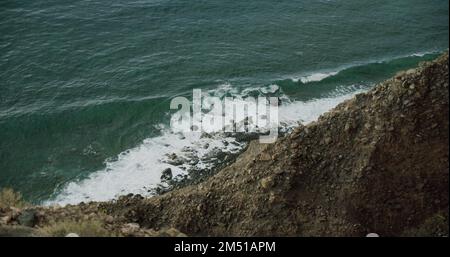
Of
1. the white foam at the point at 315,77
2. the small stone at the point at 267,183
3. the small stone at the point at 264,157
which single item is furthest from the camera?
the white foam at the point at 315,77

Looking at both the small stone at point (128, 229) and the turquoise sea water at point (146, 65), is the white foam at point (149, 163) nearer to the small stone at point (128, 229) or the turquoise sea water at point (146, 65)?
the turquoise sea water at point (146, 65)

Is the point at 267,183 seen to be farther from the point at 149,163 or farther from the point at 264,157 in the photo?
the point at 149,163

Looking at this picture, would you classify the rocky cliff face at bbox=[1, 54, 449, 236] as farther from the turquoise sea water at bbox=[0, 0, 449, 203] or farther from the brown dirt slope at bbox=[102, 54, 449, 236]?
the turquoise sea water at bbox=[0, 0, 449, 203]

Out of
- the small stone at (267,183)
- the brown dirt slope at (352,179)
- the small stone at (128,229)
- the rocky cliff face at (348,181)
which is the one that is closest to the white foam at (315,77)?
the brown dirt slope at (352,179)

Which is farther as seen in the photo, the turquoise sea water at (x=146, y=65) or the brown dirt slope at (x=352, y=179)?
the turquoise sea water at (x=146, y=65)

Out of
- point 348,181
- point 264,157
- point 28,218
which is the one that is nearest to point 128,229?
point 28,218

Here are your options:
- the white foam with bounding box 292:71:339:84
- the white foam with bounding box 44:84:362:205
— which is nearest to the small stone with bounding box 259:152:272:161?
the white foam with bounding box 44:84:362:205

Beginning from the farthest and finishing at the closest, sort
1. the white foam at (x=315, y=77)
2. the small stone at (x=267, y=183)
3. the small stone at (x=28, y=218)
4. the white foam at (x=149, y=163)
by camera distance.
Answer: the white foam at (x=315, y=77), the white foam at (x=149, y=163), the small stone at (x=267, y=183), the small stone at (x=28, y=218)

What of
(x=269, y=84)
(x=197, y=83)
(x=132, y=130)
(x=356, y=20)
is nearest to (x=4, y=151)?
(x=132, y=130)
